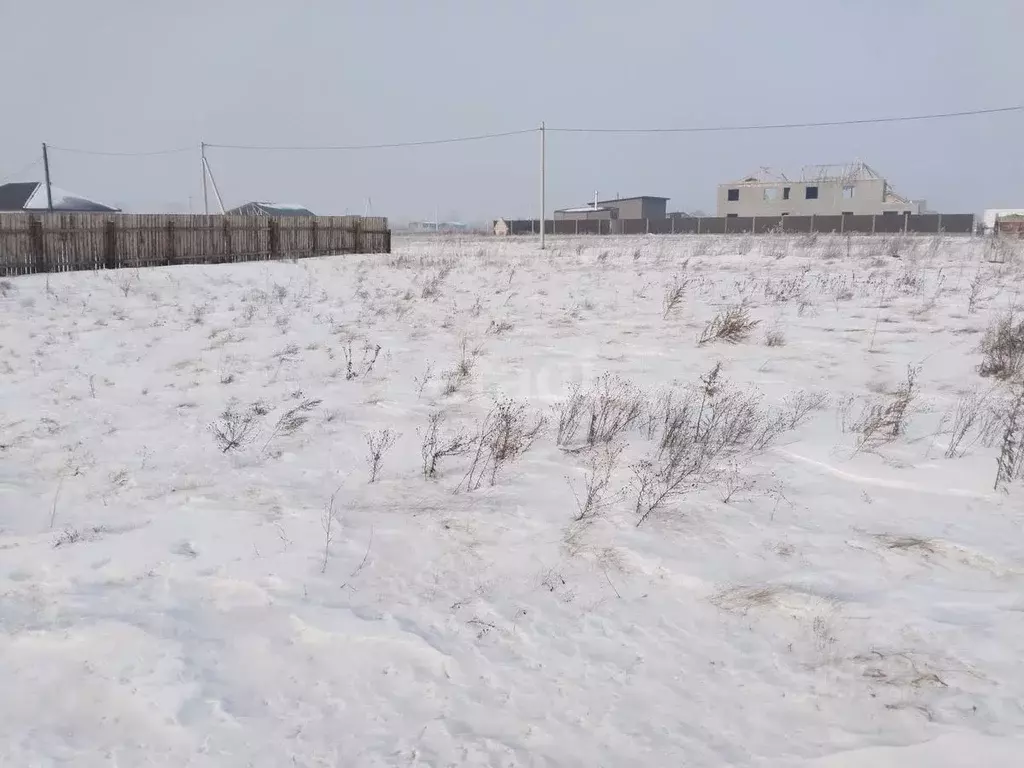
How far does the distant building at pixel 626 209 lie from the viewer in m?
71.4

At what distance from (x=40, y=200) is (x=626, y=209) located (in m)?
51.9

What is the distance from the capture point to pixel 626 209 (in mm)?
73125

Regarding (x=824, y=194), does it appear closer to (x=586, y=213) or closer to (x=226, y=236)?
(x=586, y=213)

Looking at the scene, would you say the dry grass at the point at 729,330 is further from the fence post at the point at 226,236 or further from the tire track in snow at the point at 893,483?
the fence post at the point at 226,236

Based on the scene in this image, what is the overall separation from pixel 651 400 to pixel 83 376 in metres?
5.16

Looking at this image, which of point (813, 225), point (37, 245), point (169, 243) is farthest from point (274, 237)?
point (813, 225)

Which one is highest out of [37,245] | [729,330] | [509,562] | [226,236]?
[226,236]

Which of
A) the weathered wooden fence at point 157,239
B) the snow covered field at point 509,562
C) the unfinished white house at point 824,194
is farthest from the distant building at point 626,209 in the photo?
the snow covered field at point 509,562

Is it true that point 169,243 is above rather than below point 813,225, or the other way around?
below

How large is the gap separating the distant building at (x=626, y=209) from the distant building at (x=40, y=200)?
4207cm

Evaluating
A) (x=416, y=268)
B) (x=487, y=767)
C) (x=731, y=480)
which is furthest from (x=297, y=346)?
(x=416, y=268)

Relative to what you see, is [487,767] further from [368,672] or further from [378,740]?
[368,672]

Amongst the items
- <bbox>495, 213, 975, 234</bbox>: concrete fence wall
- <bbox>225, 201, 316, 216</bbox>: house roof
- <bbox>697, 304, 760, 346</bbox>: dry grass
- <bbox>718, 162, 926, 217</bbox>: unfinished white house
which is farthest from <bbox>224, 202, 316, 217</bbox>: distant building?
<bbox>697, 304, 760, 346</bbox>: dry grass

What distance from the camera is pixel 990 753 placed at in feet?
6.62
